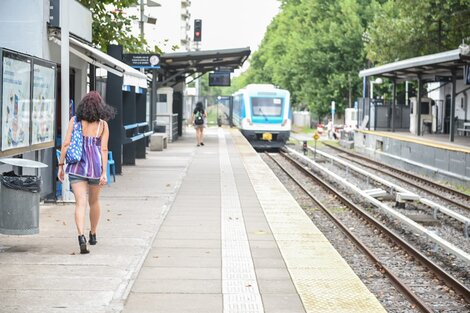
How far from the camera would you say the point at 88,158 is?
29.2 ft

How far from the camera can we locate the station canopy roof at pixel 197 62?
29.8 m

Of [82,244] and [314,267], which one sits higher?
[82,244]

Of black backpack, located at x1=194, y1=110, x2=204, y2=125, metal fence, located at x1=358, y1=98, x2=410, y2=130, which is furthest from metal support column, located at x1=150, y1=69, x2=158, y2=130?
metal fence, located at x1=358, y1=98, x2=410, y2=130

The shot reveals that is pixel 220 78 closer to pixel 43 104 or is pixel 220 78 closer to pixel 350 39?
pixel 350 39

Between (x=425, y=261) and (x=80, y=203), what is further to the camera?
(x=425, y=261)

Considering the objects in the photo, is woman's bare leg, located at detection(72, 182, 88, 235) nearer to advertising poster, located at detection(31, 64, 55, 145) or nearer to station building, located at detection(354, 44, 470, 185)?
advertising poster, located at detection(31, 64, 55, 145)

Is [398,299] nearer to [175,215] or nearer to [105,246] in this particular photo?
[105,246]

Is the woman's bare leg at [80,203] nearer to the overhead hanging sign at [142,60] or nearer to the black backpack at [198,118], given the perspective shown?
the overhead hanging sign at [142,60]

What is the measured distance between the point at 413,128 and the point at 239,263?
2831 cm

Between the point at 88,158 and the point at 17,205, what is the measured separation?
92 centimetres

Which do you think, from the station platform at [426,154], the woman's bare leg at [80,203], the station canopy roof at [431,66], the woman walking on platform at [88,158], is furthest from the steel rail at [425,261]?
the station canopy roof at [431,66]

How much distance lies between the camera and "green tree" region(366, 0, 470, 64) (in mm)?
31297

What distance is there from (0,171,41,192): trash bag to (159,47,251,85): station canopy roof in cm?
2034

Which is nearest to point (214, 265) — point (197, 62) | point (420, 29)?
point (197, 62)
